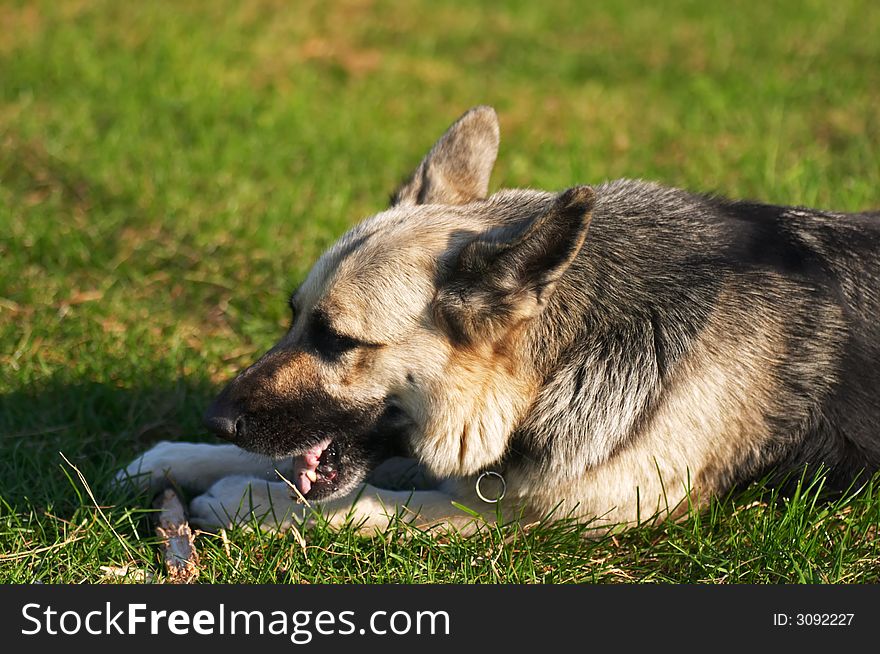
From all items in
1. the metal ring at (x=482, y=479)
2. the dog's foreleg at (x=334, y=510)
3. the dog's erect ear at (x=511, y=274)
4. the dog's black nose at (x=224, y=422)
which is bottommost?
the dog's foreleg at (x=334, y=510)

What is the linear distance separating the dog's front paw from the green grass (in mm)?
91

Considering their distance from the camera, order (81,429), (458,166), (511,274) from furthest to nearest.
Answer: (81,429) < (458,166) < (511,274)

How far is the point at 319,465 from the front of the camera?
3830mm

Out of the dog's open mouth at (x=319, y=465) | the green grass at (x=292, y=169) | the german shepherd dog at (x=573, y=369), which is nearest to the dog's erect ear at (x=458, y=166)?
the german shepherd dog at (x=573, y=369)

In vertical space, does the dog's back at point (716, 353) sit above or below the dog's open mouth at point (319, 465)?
above

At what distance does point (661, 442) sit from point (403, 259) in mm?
1097

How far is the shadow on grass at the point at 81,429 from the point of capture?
415 centimetres

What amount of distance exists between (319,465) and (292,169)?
3.69 m

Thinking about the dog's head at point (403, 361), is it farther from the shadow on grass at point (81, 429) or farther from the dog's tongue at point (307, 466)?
the shadow on grass at point (81, 429)

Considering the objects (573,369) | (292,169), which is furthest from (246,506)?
(292,169)

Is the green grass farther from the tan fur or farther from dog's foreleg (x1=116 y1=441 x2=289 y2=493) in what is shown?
the tan fur

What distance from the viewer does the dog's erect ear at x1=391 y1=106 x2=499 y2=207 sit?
4.28m

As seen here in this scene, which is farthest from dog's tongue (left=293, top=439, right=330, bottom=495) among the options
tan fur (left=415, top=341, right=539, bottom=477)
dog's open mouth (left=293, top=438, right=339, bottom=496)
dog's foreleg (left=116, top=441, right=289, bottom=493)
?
tan fur (left=415, top=341, right=539, bottom=477)

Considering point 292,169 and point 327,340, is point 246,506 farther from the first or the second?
point 292,169
